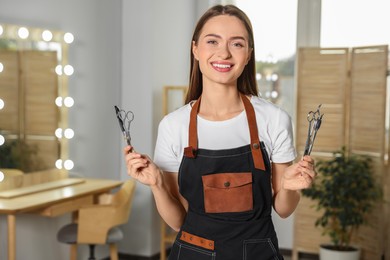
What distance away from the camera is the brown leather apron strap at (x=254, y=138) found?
171 cm

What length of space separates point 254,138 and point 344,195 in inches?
118

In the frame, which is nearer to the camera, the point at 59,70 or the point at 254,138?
the point at 254,138

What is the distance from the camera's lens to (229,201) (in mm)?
1713

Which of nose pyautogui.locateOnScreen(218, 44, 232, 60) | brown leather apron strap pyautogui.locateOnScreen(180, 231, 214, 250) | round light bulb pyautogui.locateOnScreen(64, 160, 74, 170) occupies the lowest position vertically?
round light bulb pyautogui.locateOnScreen(64, 160, 74, 170)

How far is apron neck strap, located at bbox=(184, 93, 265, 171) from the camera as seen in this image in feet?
5.61

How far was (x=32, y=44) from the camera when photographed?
13.3 ft

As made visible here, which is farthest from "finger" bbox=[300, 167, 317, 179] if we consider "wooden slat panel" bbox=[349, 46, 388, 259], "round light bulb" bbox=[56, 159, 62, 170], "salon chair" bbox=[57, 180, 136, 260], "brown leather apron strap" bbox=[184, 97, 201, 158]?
"wooden slat panel" bbox=[349, 46, 388, 259]

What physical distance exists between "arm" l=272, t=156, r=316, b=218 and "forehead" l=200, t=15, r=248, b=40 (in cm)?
37

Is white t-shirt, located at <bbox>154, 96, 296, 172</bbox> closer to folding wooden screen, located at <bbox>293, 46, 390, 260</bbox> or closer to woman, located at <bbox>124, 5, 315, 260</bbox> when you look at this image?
woman, located at <bbox>124, 5, 315, 260</bbox>

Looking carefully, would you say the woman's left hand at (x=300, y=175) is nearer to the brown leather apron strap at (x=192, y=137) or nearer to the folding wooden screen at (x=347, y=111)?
the brown leather apron strap at (x=192, y=137)

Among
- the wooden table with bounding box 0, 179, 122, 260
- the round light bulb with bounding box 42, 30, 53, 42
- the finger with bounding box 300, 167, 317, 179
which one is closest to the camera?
the finger with bounding box 300, 167, 317, 179

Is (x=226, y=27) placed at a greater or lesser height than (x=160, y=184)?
greater

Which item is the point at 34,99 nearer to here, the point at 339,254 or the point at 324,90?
the point at 324,90

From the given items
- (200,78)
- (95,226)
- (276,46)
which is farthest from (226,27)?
(276,46)
